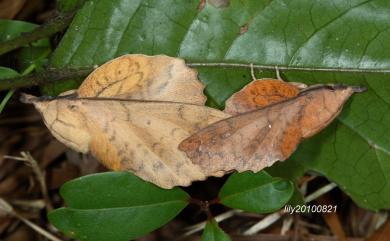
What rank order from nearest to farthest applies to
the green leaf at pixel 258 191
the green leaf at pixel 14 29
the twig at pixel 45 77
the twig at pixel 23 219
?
the green leaf at pixel 258 191 → the twig at pixel 45 77 → the green leaf at pixel 14 29 → the twig at pixel 23 219

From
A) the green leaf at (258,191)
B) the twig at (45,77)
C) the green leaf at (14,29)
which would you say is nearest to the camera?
the green leaf at (258,191)

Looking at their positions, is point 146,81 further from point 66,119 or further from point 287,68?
point 287,68

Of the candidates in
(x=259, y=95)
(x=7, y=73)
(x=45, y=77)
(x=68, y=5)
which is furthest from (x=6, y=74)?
(x=259, y=95)

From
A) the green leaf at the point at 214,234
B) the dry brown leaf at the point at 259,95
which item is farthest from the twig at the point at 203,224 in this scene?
the dry brown leaf at the point at 259,95

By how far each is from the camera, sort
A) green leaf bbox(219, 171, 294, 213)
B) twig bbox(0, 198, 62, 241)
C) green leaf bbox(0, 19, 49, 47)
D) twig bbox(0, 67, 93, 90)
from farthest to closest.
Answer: twig bbox(0, 198, 62, 241)
green leaf bbox(0, 19, 49, 47)
twig bbox(0, 67, 93, 90)
green leaf bbox(219, 171, 294, 213)

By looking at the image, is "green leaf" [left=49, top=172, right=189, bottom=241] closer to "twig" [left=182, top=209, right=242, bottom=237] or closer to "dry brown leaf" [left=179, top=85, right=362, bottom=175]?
"dry brown leaf" [left=179, top=85, right=362, bottom=175]

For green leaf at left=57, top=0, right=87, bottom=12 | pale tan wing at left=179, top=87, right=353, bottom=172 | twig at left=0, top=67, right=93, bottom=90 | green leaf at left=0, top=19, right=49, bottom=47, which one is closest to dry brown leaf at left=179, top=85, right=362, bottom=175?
pale tan wing at left=179, top=87, right=353, bottom=172

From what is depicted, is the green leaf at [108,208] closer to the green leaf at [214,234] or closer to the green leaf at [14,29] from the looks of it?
the green leaf at [214,234]
